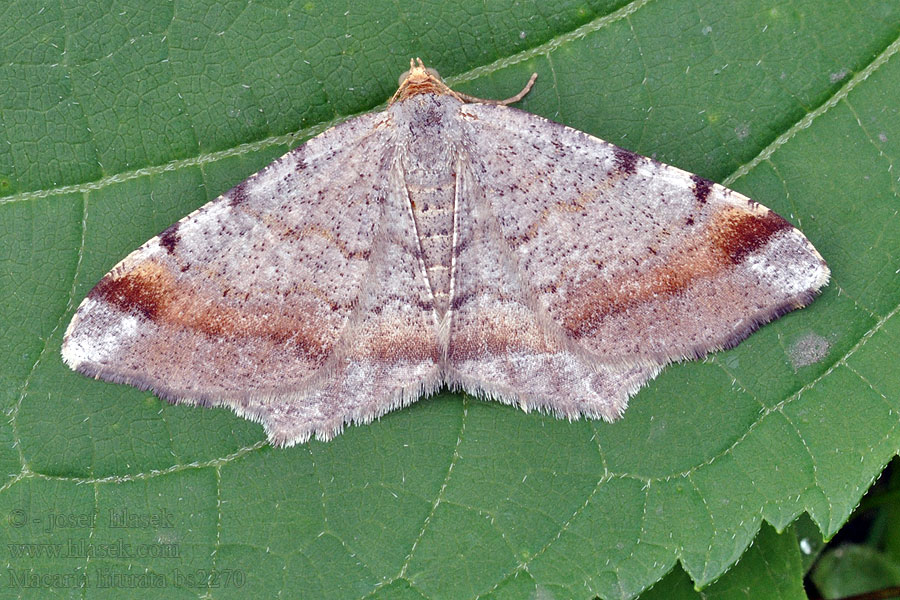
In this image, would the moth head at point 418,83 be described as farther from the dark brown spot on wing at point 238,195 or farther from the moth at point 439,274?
the dark brown spot on wing at point 238,195

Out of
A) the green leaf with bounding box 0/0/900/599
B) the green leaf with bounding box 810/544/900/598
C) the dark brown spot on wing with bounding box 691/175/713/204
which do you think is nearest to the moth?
the dark brown spot on wing with bounding box 691/175/713/204

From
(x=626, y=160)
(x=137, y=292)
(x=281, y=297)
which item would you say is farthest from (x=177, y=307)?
(x=626, y=160)

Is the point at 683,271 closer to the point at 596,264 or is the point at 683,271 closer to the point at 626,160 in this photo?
the point at 596,264

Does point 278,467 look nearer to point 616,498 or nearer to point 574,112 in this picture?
point 616,498

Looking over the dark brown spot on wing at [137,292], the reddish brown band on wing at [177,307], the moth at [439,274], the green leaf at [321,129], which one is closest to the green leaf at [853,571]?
the green leaf at [321,129]

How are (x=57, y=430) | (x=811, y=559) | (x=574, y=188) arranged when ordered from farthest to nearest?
(x=811, y=559)
(x=57, y=430)
(x=574, y=188)

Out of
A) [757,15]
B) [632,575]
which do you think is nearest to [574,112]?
[757,15]
